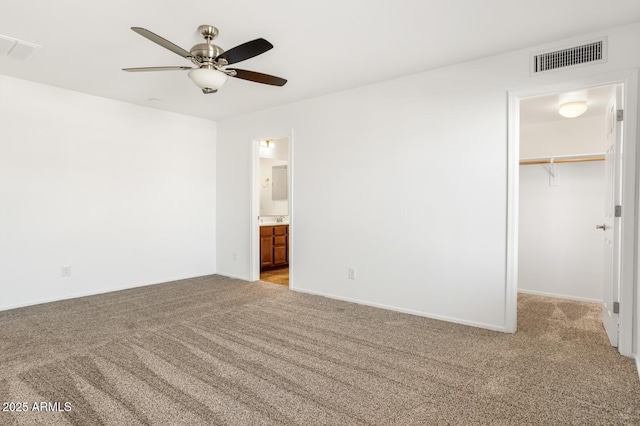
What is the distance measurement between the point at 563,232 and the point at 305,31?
406 centimetres

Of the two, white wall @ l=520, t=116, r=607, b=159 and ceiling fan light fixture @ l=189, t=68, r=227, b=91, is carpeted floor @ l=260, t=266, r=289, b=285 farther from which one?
white wall @ l=520, t=116, r=607, b=159

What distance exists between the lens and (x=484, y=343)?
285cm

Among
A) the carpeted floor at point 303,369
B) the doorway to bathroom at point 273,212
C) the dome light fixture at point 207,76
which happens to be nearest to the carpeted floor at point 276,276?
the doorway to bathroom at point 273,212

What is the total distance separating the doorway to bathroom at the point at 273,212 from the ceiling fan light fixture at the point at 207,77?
3.07 metres

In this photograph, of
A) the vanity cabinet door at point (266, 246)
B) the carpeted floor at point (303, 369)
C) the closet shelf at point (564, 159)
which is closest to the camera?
the carpeted floor at point (303, 369)

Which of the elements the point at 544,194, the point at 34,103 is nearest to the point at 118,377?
the point at 34,103

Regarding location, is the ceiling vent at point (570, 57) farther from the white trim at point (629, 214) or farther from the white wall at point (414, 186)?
the white trim at point (629, 214)

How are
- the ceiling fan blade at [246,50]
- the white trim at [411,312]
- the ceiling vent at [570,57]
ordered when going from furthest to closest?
the white trim at [411,312] → the ceiling vent at [570,57] → the ceiling fan blade at [246,50]

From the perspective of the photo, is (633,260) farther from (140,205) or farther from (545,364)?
(140,205)

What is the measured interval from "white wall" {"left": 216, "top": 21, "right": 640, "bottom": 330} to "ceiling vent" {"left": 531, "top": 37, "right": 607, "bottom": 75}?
2.2 inches

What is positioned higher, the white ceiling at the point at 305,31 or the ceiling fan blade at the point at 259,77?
the white ceiling at the point at 305,31

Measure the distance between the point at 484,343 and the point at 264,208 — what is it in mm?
4603

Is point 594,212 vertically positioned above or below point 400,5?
below

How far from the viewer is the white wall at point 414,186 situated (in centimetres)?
314
